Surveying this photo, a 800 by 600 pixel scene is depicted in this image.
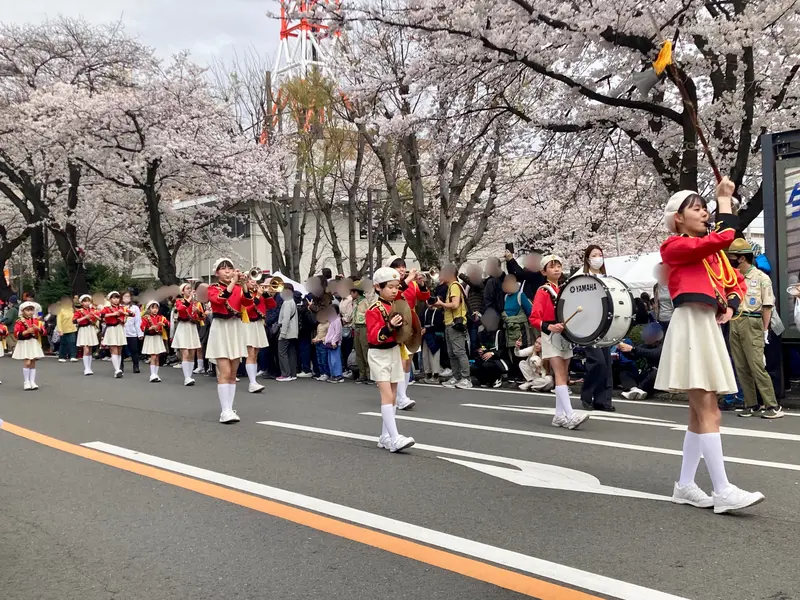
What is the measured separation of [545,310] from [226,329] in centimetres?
384

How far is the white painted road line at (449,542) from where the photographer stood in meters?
3.63

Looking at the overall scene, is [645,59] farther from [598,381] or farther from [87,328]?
[87,328]

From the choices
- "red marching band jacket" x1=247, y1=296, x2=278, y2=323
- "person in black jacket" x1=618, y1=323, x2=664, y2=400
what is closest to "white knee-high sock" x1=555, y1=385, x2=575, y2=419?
"person in black jacket" x1=618, y1=323, x2=664, y2=400

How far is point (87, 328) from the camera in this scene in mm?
19062

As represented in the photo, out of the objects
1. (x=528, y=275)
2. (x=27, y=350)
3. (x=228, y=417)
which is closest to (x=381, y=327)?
(x=228, y=417)

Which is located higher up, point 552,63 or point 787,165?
point 552,63

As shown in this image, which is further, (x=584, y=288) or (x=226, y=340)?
(x=226, y=340)

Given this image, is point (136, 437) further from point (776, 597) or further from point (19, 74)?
point (19, 74)

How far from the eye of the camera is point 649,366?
1120 cm

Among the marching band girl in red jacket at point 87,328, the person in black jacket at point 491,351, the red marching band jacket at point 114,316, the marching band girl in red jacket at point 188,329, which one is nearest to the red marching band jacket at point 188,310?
the marching band girl in red jacket at point 188,329

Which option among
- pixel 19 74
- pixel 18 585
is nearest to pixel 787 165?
pixel 18 585

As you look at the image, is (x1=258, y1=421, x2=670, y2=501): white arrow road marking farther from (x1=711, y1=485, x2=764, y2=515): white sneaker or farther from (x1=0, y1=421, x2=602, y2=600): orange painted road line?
(x1=0, y1=421, x2=602, y2=600): orange painted road line

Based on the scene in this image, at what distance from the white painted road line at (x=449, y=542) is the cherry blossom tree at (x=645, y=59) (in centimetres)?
898

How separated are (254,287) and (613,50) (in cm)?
774
